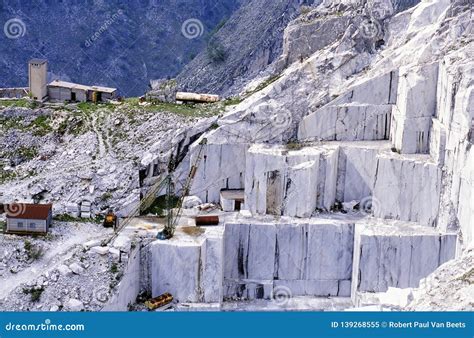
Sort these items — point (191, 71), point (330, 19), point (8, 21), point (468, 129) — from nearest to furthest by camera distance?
1. point (468, 129)
2. point (330, 19)
3. point (191, 71)
4. point (8, 21)

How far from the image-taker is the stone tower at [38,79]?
56406 millimetres

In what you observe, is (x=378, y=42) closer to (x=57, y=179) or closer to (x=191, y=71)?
(x=57, y=179)

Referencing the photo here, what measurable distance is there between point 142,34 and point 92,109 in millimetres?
55582

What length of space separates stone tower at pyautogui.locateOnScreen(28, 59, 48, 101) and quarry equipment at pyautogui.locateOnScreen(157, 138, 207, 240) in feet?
41.1

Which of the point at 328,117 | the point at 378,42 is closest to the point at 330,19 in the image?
the point at 378,42

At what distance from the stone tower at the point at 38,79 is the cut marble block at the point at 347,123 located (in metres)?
18.1

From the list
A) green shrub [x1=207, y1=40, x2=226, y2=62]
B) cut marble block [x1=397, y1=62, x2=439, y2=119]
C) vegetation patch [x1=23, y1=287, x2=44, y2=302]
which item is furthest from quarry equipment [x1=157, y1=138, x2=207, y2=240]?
green shrub [x1=207, y1=40, x2=226, y2=62]

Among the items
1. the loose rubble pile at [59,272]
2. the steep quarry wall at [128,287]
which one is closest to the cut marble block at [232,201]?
the steep quarry wall at [128,287]

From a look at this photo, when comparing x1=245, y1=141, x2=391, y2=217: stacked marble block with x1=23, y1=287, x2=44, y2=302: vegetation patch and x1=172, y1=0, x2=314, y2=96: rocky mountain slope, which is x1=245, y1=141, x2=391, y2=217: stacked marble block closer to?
x1=23, y1=287, x2=44, y2=302: vegetation patch

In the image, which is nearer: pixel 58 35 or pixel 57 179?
pixel 57 179

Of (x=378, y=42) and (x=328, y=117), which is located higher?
(x=378, y=42)

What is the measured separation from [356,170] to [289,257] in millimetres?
6584

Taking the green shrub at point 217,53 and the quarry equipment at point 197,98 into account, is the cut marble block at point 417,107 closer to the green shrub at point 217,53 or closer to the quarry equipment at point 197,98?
the quarry equipment at point 197,98

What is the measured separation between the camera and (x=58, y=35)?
106m
